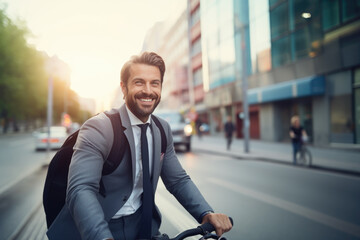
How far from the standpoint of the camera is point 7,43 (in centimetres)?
2802

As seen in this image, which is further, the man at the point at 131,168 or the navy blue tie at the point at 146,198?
the navy blue tie at the point at 146,198

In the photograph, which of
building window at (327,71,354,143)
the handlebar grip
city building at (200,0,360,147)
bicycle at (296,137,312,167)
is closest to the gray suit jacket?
the handlebar grip

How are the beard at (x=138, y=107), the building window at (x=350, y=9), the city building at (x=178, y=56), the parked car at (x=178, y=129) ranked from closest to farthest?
the beard at (x=138, y=107) < the building window at (x=350, y=9) < the parked car at (x=178, y=129) < the city building at (x=178, y=56)

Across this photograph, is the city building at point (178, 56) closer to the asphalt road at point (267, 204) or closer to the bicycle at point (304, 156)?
the bicycle at point (304, 156)

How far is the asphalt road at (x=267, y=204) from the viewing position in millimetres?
4051

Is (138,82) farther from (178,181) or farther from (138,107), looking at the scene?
(178,181)

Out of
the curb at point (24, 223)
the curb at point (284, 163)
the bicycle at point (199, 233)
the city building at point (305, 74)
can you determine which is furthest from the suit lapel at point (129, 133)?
the curb at point (284, 163)

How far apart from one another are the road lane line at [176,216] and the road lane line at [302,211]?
5.74ft

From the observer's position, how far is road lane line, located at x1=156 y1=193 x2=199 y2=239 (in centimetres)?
410

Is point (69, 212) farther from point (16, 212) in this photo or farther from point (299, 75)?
point (299, 75)

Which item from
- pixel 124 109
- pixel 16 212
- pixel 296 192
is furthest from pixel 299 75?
pixel 124 109

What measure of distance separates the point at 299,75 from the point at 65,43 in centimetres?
1677

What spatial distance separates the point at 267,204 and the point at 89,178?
181 inches

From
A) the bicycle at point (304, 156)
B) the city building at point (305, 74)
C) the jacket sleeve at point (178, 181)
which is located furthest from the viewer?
the city building at point (305, 74)
